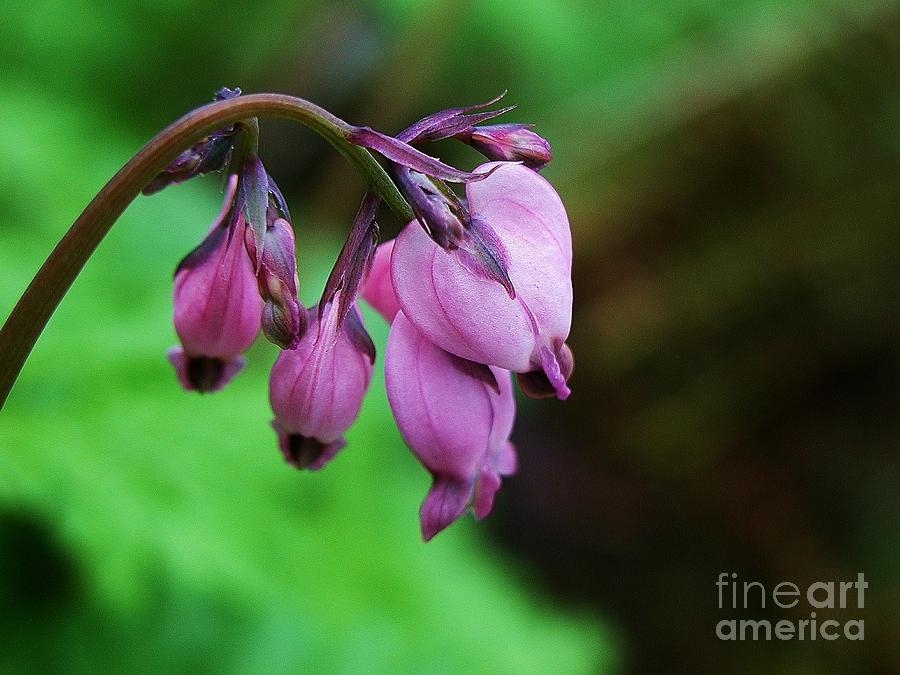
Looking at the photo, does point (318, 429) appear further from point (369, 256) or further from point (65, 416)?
point (65, 416)

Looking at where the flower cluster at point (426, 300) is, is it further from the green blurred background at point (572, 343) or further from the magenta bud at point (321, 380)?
the green blurred background at point (572, 343)

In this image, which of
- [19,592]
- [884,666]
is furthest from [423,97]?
[884,666]

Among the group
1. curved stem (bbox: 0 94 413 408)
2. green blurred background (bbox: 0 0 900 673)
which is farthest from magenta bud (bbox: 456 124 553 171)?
green blurred background (bbox: 0 0 900 673)

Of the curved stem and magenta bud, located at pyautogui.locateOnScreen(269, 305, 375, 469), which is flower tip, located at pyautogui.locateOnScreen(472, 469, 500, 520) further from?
the curved stem

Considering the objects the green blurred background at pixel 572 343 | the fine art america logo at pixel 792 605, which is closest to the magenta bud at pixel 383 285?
the green blurred background at pixel 572 343

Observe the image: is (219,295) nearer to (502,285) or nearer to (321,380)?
(321,380)

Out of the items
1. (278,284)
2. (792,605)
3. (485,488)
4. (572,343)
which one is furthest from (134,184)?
(572,343)
